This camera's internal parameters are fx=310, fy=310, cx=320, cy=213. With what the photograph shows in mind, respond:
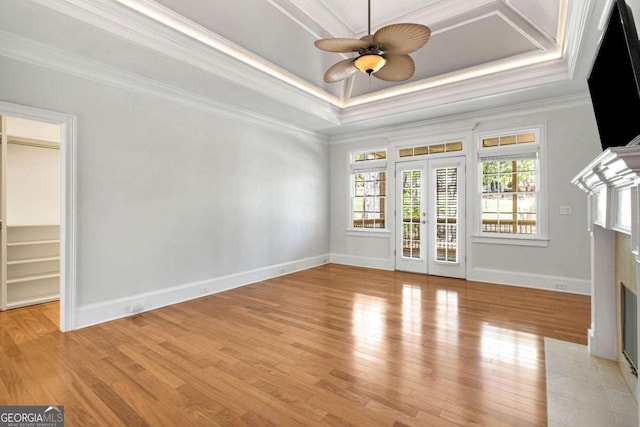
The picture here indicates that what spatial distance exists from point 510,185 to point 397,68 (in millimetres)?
3319

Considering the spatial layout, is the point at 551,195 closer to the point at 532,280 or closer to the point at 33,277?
the point at 532,280

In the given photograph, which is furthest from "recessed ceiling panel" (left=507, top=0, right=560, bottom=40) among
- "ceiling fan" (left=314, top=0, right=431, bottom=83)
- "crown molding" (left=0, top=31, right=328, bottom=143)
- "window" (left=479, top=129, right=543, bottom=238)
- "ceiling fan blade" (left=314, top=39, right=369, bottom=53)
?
"crown molding" (left=0, top=31, right=328, bottom=143)

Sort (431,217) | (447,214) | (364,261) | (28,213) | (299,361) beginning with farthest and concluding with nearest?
1. (364,261)
2. (431,217)
3. (447,214)
4. (28,213)
5. (299,361)

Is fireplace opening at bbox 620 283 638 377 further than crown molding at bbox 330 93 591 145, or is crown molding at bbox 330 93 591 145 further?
crown molding at bbox 330 93 591 145

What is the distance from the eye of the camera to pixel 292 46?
Answer: 164 inches

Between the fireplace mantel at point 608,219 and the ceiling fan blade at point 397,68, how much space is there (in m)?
1.71

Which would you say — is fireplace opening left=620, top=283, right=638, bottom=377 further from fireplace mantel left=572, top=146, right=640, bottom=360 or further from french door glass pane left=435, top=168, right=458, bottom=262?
french door glass pane left=435, top=168, right=458, bottom=262

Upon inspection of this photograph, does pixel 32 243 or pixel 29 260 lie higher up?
pixel 32 243

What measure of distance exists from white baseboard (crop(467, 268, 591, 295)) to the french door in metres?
0.30

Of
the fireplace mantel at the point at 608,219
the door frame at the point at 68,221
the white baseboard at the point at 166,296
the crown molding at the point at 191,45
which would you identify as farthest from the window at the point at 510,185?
the door frame at the point at 68,221

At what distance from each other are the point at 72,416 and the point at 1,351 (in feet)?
5.15

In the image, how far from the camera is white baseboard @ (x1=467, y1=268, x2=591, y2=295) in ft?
14.9

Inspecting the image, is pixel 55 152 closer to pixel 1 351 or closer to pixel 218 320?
pixel 1 351

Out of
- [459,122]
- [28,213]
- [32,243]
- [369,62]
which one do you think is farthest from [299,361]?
[459,122]
